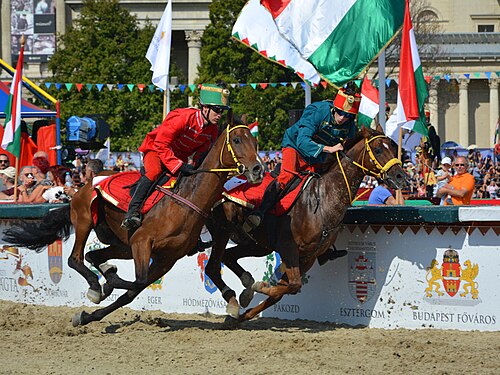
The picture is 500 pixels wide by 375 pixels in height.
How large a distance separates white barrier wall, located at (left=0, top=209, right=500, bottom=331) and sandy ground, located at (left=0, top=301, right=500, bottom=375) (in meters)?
0.27

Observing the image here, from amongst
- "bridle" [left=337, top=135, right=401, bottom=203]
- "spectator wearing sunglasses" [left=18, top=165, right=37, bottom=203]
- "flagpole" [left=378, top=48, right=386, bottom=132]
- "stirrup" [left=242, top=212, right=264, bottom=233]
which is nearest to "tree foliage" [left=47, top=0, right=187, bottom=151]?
"spectator wearing sunglasses" [left=18, top=165, right=37, bottom=203]

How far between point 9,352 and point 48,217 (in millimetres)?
2554

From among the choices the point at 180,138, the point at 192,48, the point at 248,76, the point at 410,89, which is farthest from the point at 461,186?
the point at 192,48

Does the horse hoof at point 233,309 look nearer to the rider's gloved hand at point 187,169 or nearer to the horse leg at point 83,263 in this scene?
the horse leg at point 83,263

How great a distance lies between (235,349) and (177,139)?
243 centimetres

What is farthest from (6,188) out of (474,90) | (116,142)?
(474,90)

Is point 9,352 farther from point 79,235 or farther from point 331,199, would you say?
point 331,199

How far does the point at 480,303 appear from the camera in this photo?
34.1ft

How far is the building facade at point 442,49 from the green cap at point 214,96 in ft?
159

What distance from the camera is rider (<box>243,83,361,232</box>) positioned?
10.6 metres

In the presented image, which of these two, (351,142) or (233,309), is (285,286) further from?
(351,142)

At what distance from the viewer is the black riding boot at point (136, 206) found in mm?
10305

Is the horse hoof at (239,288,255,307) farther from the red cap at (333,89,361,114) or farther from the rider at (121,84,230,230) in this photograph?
the red cap at (333,89,361,114)

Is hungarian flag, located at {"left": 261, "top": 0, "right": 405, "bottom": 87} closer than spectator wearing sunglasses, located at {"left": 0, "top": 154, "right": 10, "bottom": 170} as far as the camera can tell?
Yes
